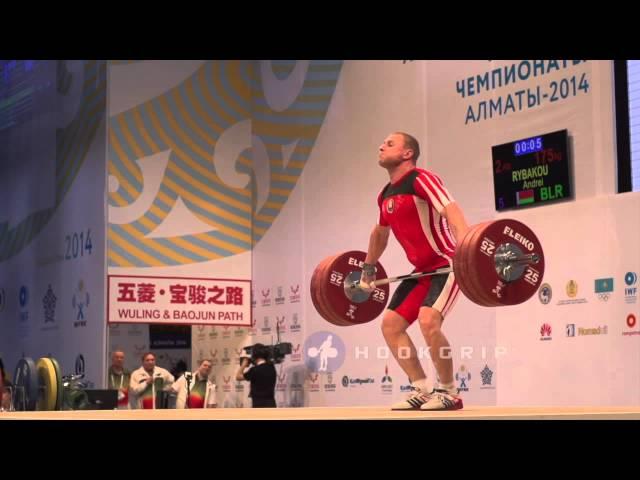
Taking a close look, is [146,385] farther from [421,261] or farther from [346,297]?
[421,261]

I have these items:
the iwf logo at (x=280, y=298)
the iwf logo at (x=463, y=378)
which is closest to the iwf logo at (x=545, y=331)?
the iwf logo at (x=463, y=378)

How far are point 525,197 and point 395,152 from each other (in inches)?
189

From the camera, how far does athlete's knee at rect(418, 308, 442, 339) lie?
652 centimetres

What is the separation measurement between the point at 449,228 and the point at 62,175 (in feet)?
35.5

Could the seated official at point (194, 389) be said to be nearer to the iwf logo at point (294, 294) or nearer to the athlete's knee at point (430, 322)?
the iwf logo at point (294, 294)

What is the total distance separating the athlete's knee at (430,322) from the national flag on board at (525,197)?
527 centimetres

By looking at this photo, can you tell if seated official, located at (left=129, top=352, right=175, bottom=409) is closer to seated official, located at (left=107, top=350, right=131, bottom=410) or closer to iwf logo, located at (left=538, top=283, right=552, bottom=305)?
seated official, located at (left=107, top=350, right=131, bottom=410)

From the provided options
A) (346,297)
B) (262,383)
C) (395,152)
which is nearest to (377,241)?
(346,297)

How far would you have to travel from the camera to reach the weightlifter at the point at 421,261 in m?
6.57

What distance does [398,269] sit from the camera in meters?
13.5

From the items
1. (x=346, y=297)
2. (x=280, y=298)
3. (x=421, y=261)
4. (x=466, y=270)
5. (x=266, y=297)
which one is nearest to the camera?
(x=466, y=270)

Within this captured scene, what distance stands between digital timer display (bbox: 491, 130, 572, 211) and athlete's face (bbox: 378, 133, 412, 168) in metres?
4.51

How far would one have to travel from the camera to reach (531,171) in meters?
11.6
